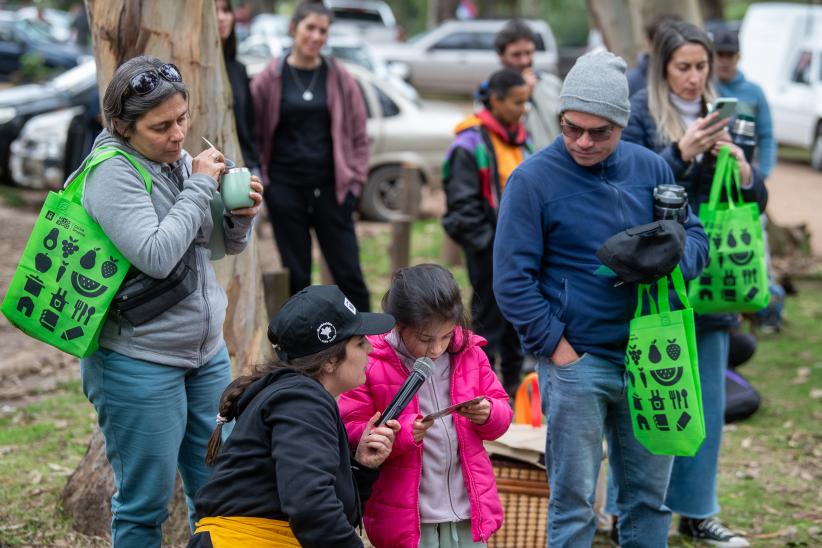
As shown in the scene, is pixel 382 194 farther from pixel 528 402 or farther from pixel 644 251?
pixel 644 251

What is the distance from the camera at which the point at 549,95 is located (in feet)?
24.5

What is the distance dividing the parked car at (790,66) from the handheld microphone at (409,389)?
16.6m

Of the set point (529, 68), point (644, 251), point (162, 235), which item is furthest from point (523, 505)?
point (529, 68)

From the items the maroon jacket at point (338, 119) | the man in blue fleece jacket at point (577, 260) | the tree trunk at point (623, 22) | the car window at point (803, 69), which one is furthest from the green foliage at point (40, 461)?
the car window at point (803, 69)

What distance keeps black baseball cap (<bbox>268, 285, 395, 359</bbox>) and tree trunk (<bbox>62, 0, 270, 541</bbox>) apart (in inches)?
60.4

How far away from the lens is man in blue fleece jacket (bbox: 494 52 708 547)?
3715 millimetres

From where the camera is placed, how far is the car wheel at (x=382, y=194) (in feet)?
41.4

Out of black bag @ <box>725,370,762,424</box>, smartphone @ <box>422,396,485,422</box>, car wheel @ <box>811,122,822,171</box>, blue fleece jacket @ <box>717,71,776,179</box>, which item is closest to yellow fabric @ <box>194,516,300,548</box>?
smartphone @ <box>422,396,485,422</box>

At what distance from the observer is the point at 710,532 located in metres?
4.86

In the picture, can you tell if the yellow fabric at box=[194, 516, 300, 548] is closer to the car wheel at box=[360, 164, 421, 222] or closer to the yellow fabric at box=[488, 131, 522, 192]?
the yellow fabric at box=[488, 131, 522, 192]

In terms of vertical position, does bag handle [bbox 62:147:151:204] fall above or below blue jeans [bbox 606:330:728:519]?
above

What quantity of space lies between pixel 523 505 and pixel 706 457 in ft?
2.85

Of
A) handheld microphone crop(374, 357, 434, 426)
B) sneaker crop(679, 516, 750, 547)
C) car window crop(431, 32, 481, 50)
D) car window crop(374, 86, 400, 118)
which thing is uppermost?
handheld microphone crop(374, 357, 434, 426)

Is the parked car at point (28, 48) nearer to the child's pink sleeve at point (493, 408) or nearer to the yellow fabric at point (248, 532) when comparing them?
the child's pink sleeve at point (493, 408)
